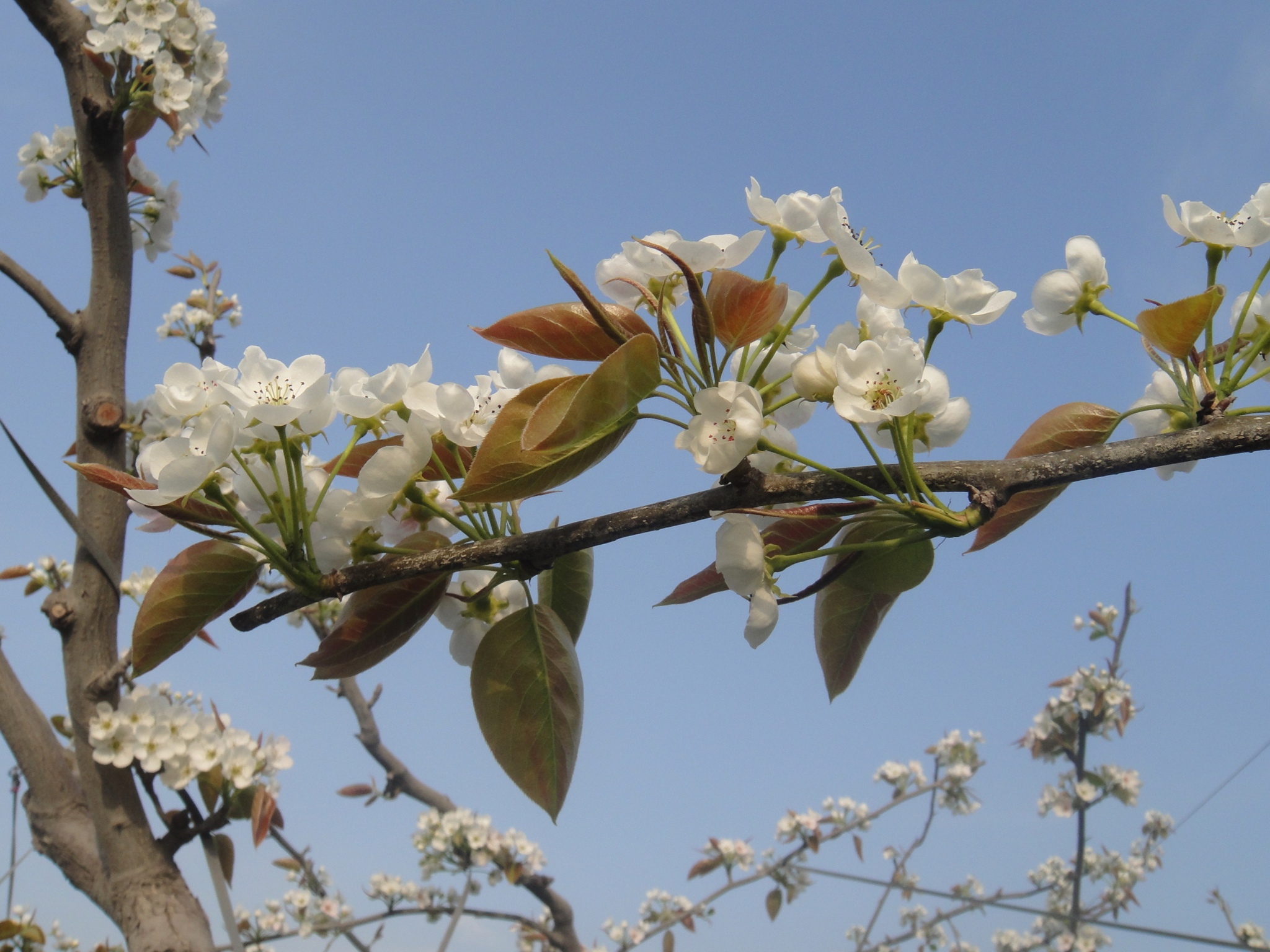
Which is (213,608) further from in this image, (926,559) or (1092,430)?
(1092,430)

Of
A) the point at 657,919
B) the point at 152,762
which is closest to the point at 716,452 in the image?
the point at 152,762

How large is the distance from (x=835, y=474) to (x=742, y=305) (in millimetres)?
140

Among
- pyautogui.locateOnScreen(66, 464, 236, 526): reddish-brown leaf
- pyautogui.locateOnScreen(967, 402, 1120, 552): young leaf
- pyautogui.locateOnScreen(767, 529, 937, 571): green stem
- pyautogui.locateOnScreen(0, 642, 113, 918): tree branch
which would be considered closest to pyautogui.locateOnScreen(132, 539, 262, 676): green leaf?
pyautogui.locateOnScreen(66, 464, 236, 526): reddish-brown leaf

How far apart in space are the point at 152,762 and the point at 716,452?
1.37 meters

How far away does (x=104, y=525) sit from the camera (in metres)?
1.57

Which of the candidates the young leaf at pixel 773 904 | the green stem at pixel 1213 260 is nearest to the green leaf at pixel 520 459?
the green stem at pixel 1213 260

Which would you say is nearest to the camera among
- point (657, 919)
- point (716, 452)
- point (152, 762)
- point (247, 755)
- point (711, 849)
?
point (716, 452)

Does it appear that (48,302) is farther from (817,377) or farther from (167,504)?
(817,377)

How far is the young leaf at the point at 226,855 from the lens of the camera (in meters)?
1.60

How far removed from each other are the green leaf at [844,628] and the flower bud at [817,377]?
21 centimetres

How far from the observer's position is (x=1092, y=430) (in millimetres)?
776

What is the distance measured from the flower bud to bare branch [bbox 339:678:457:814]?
83.9 inches

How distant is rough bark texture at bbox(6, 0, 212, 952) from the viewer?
4.59 ft

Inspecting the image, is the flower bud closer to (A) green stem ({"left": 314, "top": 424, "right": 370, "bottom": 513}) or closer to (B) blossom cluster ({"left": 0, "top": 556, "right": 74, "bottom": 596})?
(A) green stem ({"left": 314, "top": 424, "right": 370, "bottom": 513})
